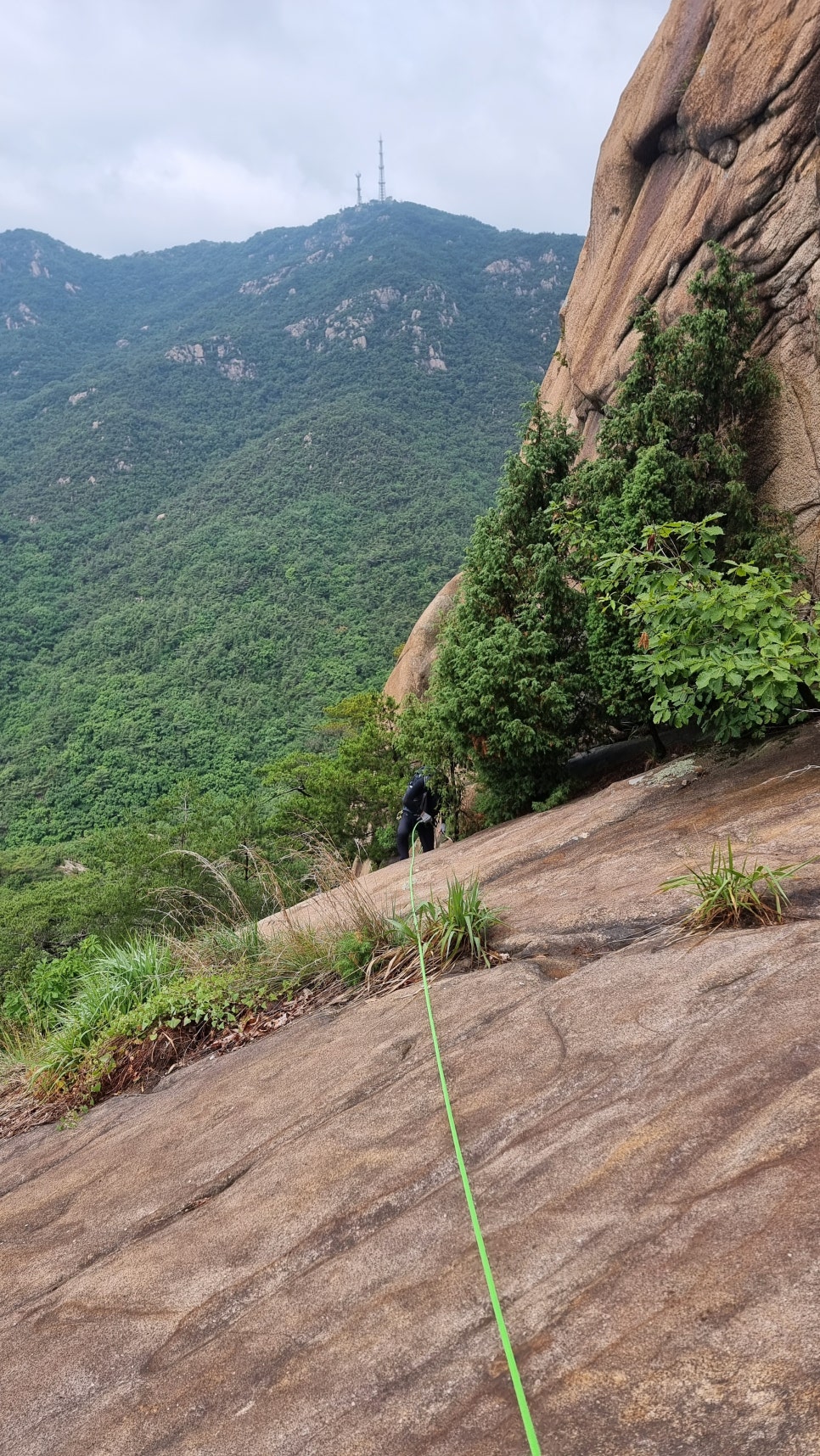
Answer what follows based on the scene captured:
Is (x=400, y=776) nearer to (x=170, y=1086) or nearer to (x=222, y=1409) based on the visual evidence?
(x=170, y=1086)

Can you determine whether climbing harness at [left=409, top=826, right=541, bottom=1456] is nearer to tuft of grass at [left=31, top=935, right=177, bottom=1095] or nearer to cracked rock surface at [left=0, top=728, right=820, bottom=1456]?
cracked rock surface at [left=0, top=728, right=820, bottom=1456]

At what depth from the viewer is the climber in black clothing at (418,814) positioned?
10.9m

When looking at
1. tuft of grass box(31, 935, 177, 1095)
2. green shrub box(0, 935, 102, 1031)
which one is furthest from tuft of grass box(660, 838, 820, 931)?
green shrub box(0, 935, 102, 1031)

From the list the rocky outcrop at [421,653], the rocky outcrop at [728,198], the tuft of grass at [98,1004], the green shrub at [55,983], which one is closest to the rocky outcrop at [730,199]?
the rocky outcrop at [728,198]

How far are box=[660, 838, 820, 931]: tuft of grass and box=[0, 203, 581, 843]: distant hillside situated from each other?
27.7m

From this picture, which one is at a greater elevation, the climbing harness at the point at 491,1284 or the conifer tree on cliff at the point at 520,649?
the conifer tree on cliff at the point at 520,649

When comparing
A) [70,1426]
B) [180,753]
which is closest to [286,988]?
[70,1426]

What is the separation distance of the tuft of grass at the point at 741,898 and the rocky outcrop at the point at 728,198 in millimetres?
5229

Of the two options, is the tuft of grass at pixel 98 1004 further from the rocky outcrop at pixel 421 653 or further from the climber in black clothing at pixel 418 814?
the rocky outcrop at pixel 421 653

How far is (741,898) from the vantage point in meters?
3.95

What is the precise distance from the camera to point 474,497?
81.4 m

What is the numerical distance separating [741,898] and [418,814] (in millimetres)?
7304

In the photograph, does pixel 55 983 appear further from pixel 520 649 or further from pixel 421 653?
pixel 421 653

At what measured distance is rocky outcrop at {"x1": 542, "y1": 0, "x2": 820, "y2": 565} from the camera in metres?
8.20
